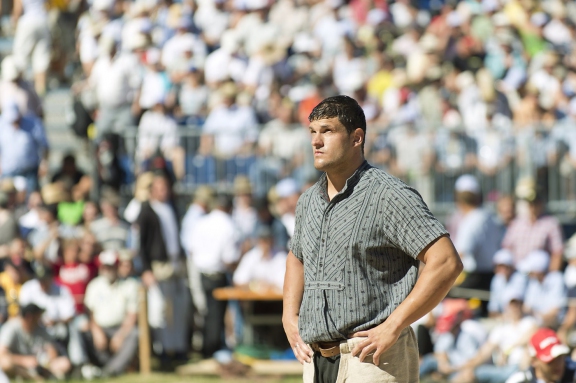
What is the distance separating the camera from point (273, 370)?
10.8 meters

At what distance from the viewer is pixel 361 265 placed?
4383 millimetres

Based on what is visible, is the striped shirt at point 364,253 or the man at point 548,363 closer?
the striped shirt at point 364,253

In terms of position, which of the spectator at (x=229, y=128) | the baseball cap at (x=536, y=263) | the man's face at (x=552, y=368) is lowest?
the man's face at (x=552, y=368)

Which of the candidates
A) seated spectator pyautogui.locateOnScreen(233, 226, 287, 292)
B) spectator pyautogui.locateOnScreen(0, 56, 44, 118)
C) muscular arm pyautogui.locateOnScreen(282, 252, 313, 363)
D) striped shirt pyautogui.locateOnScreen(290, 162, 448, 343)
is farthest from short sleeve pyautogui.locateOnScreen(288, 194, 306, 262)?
spectator pyautogui.locateOnScreen(0, 56, 44, 118)

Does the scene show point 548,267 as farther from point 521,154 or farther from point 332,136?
point 332,136

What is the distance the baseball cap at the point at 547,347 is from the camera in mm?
7039

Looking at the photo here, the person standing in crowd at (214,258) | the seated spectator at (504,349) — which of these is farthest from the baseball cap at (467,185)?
the person standing in crowd at (214,258)

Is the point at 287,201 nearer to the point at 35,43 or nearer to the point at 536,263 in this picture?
the point at 536,263

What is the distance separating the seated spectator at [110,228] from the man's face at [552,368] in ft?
19.5

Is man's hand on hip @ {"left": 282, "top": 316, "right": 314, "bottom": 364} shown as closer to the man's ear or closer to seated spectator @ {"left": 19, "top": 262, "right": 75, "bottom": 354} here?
the man's ear

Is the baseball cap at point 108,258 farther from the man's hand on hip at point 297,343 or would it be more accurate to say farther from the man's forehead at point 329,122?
the man's forehead at point 329,122

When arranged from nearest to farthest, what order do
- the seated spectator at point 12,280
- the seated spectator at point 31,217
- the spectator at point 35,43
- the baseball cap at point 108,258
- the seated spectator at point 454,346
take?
the seated spectator at point 454,346 → the seated spectator at point 12,280 → the baseball cap at point 108,258 → the seated spectator at point 31,217 → the spectator at point 35,43

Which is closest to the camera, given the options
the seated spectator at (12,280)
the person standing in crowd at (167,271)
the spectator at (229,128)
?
the seated spectator at (12,280)

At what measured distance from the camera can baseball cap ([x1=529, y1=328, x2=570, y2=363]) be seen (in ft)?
23.1
